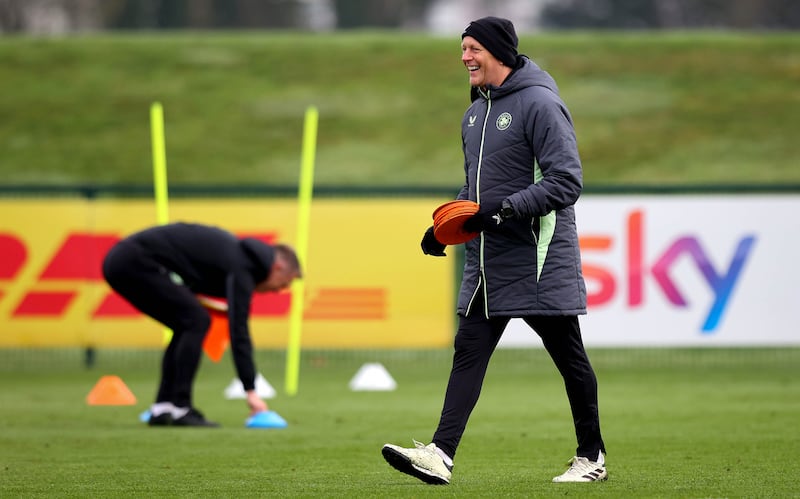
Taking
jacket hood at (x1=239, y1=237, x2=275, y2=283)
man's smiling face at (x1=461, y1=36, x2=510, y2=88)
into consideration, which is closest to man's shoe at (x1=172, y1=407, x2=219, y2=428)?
jacket hood at (x1=239, y1=237, x2=275, y2=283)

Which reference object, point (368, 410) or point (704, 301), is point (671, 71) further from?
point (368, 410)

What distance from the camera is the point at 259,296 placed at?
631 inches

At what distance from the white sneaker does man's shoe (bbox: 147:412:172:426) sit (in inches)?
160

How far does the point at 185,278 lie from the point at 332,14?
45.0 metres

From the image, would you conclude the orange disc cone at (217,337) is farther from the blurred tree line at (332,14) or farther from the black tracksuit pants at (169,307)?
the blurred tree line at (332,14)

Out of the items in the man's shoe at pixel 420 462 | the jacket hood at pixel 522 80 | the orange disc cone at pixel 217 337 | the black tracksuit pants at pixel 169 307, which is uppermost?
the jacket hood at pixel 522 80

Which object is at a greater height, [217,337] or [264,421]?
[217,337]

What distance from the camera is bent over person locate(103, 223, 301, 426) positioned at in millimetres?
10219

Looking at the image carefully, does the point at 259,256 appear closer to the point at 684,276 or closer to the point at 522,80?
the point at 522,80

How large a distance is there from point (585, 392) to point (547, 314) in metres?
0.46

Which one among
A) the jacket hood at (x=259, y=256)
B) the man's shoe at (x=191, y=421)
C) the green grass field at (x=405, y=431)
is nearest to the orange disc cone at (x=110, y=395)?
the green grass field at (x=405, y=431)

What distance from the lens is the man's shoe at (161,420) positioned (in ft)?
34.1

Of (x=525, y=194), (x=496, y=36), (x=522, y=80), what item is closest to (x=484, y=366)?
(x=525, y=194)

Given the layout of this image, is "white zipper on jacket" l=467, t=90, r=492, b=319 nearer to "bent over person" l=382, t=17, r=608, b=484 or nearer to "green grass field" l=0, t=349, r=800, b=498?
"bent over person" l=382, t=17, r=608, b=484
